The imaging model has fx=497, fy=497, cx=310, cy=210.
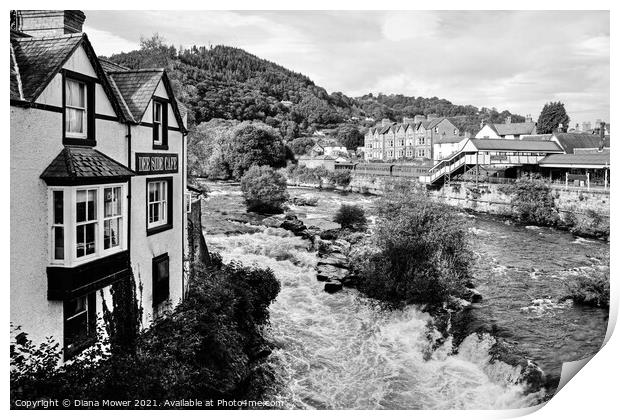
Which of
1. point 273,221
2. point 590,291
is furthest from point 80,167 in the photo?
point 590,291

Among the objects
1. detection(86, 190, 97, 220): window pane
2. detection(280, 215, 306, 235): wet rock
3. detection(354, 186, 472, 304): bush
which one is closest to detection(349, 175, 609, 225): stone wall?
detection(354, 186, 472, 304): bush

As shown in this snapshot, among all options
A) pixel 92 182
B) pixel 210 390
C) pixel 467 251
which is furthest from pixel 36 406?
pixel 467 251

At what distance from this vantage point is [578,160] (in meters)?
12.2

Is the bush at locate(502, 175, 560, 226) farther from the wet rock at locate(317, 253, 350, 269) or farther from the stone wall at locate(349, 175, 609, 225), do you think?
the wet rock at locate(317, 253, 350, 269)

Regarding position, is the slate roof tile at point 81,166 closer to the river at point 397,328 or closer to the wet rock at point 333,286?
the river at point 397,328

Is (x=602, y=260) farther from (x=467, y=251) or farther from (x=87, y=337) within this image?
(x=87, y=337)

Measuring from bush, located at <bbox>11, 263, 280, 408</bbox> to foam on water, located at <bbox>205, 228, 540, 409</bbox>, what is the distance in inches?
22.8

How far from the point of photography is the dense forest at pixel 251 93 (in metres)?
7.10

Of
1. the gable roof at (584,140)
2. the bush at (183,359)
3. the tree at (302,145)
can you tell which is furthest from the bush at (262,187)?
the gable roof at (584,140)

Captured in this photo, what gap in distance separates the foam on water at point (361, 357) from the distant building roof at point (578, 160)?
4.98 m

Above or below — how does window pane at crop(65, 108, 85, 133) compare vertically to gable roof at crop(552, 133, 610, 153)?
below

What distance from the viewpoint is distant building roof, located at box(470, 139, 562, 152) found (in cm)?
1606

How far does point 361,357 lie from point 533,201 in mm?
9617

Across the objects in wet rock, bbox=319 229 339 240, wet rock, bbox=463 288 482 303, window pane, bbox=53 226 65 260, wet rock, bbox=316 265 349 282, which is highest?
window pane, bbox=53 226 65 260
